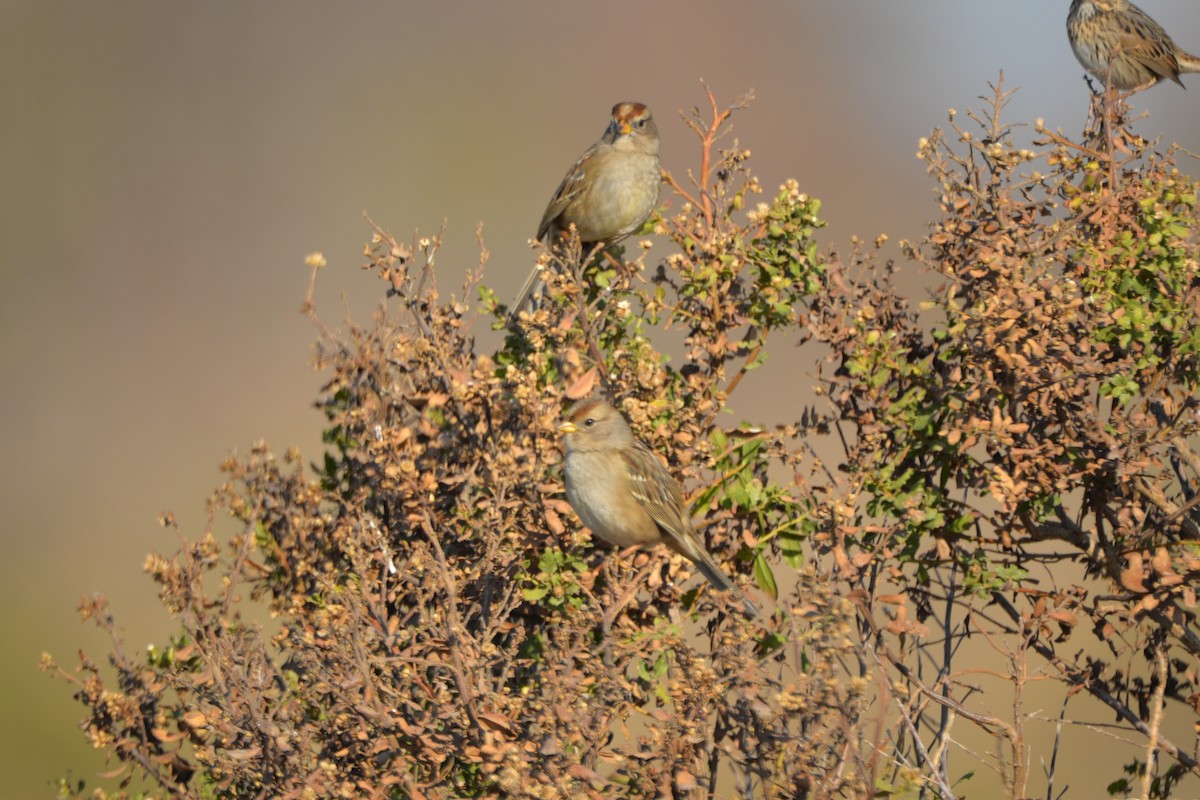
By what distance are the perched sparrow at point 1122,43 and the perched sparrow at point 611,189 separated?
130 inches

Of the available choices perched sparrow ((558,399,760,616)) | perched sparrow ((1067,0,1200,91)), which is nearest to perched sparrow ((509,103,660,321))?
perched sparrow ((558,399,760,616))

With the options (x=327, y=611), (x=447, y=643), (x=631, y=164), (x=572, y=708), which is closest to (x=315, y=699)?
(x=327, y=611)

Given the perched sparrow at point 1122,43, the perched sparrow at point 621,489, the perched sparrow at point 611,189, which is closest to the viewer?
the perched sparrow at point 621,489

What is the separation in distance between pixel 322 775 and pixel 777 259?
2419mm

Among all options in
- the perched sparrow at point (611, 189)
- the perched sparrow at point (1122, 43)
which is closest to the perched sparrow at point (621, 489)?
the perched sparrow at point (611, 189)

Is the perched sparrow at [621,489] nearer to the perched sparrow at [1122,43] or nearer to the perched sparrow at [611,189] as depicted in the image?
the perched sparrow at [611,189]

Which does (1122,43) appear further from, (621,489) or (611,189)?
(621,489)

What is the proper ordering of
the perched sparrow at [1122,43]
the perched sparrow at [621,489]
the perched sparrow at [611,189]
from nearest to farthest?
1. the perched sparrow at [621,489]
2. the perched sparrow at [611,189]
3. the perched sparrow at [1122,43]

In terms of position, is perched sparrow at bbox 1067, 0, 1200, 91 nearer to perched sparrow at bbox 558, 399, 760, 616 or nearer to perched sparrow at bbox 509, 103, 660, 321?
perched sparrow at bbox 509, 103, 660, 321

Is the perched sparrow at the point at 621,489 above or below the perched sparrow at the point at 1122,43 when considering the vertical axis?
below

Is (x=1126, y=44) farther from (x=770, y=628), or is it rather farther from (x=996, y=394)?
(x=770, y=628)

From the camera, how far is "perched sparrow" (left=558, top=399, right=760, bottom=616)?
4.65 metres

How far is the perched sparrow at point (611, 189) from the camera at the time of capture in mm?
6441

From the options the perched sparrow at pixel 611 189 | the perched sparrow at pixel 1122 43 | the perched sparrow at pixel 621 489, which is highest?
the perched sparrow at pixel 1122 43
